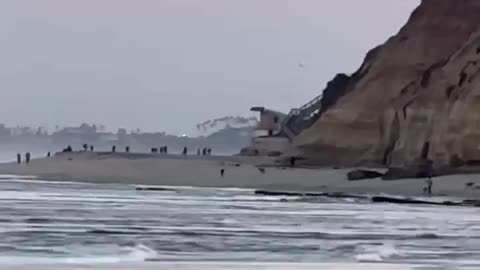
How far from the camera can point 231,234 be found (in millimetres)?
30969

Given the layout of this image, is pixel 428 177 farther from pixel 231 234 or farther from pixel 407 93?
pixel 231 234

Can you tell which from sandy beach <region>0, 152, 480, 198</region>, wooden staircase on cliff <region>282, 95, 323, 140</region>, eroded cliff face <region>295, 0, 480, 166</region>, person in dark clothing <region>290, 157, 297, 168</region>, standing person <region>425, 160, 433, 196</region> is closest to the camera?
standing person <region>425, 160, 433, 196</region>

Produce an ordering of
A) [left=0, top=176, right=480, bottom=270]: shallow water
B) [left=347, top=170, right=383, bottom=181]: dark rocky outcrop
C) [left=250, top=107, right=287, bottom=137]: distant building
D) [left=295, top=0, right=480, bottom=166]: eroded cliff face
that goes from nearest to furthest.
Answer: [left=0, top=176, right=480, bottom=270]: shallow water < [left=347, top=170, right=383, bottom=181]: dark rocky outcrop < [left=295, top=0, right=480, bottom=166]: eroded cliff face < [left=250, top=107, right=287, bottom=137]: distant building

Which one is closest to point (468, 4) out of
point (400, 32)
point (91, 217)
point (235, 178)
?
point (400, 32)

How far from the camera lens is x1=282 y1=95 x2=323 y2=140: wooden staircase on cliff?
9681cm

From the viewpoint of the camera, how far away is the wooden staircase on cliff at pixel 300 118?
96.8 metres

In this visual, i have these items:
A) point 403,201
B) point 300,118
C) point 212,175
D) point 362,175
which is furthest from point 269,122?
point 403,201

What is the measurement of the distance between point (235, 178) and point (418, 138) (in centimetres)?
1055

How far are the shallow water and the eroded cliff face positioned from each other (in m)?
18.7

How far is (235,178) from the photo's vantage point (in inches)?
2798

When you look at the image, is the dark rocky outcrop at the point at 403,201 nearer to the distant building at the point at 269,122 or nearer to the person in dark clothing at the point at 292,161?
the person in dark clothing at the point at 292,161

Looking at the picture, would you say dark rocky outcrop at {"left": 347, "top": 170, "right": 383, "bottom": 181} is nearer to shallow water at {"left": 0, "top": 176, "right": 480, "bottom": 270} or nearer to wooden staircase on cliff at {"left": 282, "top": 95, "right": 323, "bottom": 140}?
shallow water at {"left": 0, "top": 176, "right": 480, "bottom": 270}

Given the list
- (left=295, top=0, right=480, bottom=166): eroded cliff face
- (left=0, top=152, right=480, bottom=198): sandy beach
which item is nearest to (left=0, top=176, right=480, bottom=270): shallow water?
(left=0, top=152, right=480, bottom=198): sandy beach

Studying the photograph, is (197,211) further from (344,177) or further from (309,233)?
(344,177)
